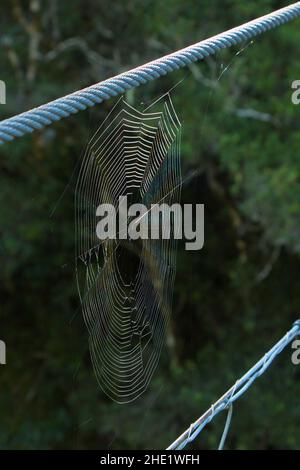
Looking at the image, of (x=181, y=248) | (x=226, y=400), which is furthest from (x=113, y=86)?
(x=181, y=248)

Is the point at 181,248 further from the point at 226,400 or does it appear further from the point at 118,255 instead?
the point at 226,400

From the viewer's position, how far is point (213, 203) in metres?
5.87

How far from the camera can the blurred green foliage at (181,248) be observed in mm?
4785

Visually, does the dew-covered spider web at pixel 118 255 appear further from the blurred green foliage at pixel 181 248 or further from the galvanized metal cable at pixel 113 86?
the blurred green foliage at pixel 181 248

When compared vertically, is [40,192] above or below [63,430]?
above

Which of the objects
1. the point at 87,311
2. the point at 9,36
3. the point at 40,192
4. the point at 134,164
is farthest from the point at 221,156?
the point at 87,311

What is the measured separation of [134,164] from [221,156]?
311 centimetres

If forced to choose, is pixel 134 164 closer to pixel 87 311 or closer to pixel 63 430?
pixel 87 311

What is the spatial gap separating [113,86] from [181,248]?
159 inches

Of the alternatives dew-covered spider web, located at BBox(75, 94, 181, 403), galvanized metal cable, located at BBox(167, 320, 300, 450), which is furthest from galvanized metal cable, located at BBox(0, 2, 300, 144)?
galvanized metal cable, located at BBox(167, 320, 300, 450)

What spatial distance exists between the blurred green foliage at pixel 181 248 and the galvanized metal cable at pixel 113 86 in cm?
313

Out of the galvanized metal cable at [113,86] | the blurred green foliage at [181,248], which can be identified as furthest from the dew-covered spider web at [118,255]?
the blurred green foliage at [181,248]

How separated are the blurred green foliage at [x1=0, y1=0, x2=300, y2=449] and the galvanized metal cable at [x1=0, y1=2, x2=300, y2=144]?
123 inches

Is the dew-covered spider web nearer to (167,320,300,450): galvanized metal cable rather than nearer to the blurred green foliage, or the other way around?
(167,320,300,450): galvanized metal cable
